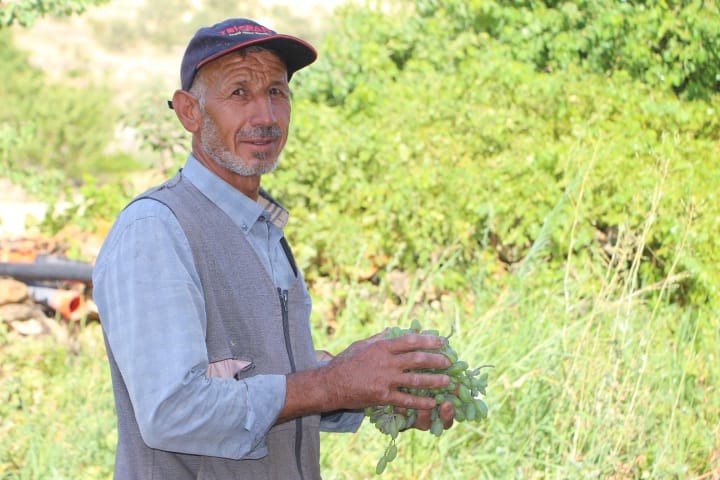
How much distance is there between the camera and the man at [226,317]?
183cm

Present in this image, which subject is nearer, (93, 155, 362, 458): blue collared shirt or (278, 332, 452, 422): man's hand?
(93, 155, 362, 458): blue collared shirt

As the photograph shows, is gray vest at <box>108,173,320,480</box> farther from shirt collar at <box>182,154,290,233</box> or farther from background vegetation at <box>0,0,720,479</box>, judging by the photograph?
background vegetation at <box>0,0,720,479</box>

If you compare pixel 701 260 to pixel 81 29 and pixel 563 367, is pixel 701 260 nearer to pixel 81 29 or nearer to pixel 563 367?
pixel 563 367

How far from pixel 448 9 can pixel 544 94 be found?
197cm

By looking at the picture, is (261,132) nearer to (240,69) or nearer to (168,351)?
(240,69)

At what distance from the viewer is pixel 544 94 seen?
663 cm

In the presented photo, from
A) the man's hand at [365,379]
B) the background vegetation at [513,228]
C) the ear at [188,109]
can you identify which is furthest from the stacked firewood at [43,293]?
the man's hand at [365,379]

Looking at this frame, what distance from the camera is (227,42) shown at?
2174 mm

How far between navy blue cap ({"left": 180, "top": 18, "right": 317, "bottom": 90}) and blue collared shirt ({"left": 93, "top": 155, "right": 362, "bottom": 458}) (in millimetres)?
409

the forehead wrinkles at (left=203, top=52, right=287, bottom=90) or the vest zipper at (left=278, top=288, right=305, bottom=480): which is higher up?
the forehead wrinkles at (left=203, top=52, right=287, bottom=90)

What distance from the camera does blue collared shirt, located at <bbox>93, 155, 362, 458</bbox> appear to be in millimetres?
1807

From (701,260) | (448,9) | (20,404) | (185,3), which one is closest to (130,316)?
(20,404)

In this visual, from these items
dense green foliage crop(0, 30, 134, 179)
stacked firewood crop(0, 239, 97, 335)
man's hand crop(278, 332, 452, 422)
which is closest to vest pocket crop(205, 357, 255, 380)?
man's hand crop(278, 332, 452, 422)

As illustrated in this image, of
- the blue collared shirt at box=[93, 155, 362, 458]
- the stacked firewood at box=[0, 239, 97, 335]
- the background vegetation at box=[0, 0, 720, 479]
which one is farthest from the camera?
the stacked firewood at box=[0, 239, 97, 335]
